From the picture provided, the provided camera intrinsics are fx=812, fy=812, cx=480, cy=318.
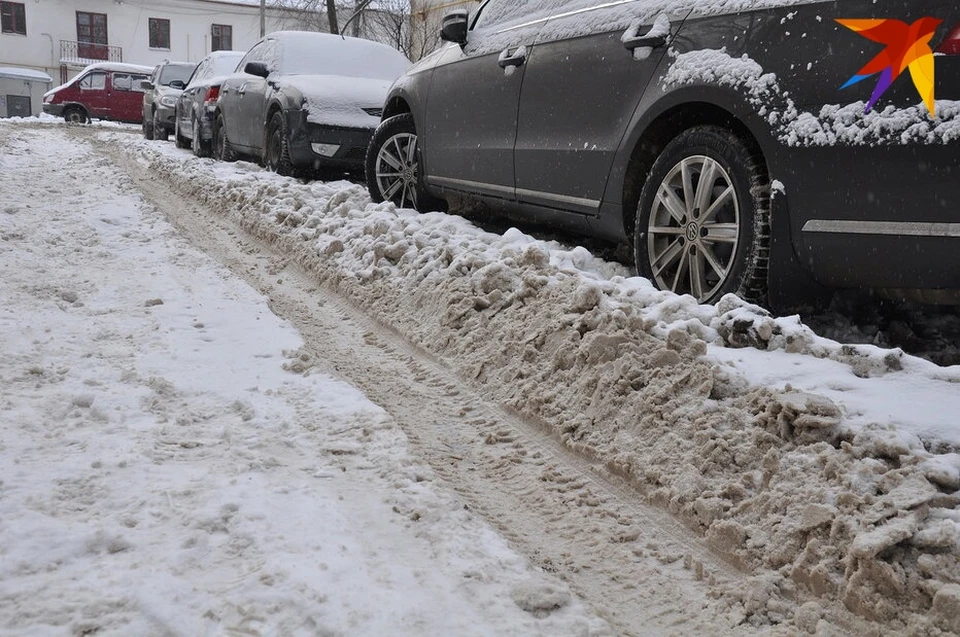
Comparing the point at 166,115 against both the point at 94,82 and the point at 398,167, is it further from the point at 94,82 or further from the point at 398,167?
the point at 94,82

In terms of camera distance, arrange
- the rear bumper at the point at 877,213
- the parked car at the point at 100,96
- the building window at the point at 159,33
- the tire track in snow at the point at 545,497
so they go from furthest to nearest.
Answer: the building window at the point at 159,33
the parked car at the point at 100,96
the rear bumper at the point at 877,213
the tire track in snow at the point at 545,497

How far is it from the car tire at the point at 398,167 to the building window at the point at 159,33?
4549 centimetres

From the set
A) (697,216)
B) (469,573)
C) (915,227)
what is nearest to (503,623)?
(469,573)

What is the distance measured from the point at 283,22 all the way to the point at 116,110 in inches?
560

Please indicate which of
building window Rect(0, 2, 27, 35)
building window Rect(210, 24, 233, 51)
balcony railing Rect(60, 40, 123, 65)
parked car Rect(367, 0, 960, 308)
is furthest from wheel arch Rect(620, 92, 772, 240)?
building window Rect(0, 2, 27, 35)

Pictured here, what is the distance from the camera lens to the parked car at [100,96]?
92.0 feet

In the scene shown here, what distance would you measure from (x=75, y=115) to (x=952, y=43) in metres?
30.7

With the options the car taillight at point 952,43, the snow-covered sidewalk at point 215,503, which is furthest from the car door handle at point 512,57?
the car taillight at point 952,43

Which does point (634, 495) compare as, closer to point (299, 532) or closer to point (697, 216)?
point (299, 532)

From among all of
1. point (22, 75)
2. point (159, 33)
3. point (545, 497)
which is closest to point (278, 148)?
point (545, 497)

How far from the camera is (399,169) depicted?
6430mm

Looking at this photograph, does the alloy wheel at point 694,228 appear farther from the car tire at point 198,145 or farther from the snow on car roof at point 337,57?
the car tire at point 198,145

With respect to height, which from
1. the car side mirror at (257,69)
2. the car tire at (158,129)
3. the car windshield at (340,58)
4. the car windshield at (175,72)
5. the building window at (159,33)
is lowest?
the car tire at (158,129)

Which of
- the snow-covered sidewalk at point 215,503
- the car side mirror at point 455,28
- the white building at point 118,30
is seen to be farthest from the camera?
the white building at point 118,30
